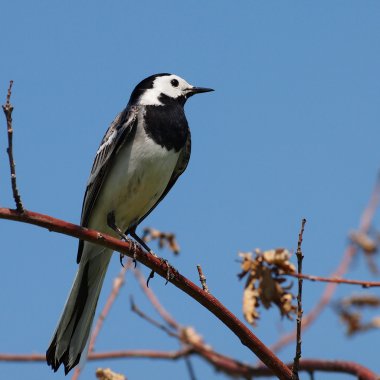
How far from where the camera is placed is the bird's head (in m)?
5.94

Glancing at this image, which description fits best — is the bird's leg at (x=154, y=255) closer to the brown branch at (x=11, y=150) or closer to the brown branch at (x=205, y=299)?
the brown branch at (x=205, y=299)

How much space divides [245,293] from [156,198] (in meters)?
1.63

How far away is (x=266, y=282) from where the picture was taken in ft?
12.7

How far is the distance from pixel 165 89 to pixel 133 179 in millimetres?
1375

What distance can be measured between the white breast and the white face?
682mm

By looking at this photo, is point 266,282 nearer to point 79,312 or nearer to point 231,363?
point 231,363

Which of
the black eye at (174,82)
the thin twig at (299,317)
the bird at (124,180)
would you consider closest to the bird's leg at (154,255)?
the bird at (124,180)

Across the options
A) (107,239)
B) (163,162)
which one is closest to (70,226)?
(107,239)

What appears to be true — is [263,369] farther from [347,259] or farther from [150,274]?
[150,274]

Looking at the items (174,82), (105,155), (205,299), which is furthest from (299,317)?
(174,82)

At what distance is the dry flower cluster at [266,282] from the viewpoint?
3840 mm

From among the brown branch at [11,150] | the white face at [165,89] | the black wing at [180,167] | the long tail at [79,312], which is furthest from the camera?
the white face at [165,89]

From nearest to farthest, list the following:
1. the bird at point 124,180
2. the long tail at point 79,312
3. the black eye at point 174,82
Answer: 1. the long tail at point 79,312
2. the bird at point 124,180
3. the black eye at point 174,82

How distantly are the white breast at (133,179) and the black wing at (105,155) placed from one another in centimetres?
5
